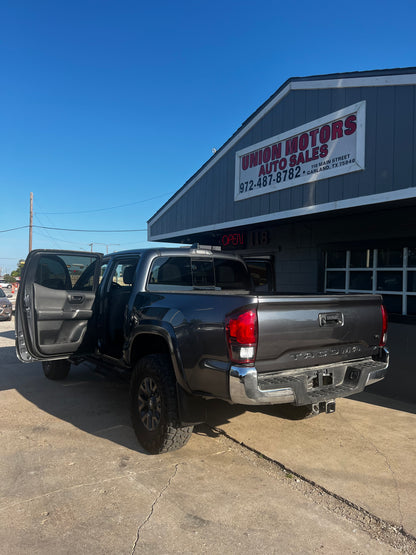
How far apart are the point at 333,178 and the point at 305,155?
86 centimetres

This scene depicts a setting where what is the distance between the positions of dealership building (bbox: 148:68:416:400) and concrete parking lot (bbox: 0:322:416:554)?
2.32 m

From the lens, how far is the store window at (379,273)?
7098 millimetres

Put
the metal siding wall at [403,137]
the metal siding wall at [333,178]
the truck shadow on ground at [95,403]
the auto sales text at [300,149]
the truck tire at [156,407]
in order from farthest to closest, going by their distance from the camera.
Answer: the auto sales text at [300,149] < the metal siding wall at [333,178] < the metal siding wall at [403,137] < the truck shadow on ground at [95,403] < the truck tire at [156,407]

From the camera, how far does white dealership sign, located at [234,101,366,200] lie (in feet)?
21.6

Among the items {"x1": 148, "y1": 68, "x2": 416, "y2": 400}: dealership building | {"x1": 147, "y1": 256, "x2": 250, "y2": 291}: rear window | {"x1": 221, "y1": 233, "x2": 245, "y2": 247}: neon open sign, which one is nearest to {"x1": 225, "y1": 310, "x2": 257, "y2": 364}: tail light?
{"x1": 147, "y1": 256, "x2": 250, "y2": 291}: rear window

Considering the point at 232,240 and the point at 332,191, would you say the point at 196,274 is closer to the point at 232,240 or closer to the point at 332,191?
the point at 332,191

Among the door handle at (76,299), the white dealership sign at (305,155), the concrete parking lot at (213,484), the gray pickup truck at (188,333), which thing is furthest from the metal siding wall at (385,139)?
the door handle at (76,299)

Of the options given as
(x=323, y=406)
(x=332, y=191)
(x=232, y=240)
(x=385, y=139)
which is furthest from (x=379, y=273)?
(x=323, y=406)

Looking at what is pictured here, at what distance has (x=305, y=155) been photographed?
24.4 ft

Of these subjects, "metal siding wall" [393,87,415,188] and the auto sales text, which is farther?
the auto sales text

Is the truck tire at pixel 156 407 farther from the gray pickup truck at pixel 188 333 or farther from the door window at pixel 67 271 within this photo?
the door window at pixel 67 271

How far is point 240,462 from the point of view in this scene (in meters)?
3.65

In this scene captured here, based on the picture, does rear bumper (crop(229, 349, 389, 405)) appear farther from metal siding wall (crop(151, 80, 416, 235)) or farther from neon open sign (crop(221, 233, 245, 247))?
neon open sign (crop(221, 233, 245, 247))

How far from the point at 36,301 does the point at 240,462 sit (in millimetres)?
2908
